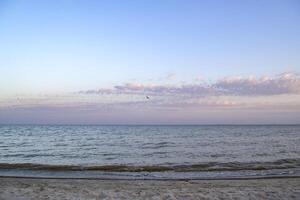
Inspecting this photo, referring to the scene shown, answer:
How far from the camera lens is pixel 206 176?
16.8 meters

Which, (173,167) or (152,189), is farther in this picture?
(173,167)

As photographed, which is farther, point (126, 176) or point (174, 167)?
point (174, 167)

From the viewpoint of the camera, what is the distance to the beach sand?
36.9 ft

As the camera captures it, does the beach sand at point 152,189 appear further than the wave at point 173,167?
No

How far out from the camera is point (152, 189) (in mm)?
12688

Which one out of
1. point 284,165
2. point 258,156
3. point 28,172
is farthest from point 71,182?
point 258,156

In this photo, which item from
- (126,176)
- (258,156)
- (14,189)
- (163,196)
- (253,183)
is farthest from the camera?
(258,156)

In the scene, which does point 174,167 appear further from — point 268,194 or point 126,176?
point 268,194

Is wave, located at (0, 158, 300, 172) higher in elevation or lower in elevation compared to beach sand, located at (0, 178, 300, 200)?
lower

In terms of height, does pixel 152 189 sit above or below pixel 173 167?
above

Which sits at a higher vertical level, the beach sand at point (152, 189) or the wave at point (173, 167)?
the beach sand at point (152, 189)

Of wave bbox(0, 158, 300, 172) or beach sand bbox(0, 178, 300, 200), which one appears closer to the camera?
beach sand bbox(0, 178, 300, 200)

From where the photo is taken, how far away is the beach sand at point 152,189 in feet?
36.9

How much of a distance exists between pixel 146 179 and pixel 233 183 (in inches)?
165
